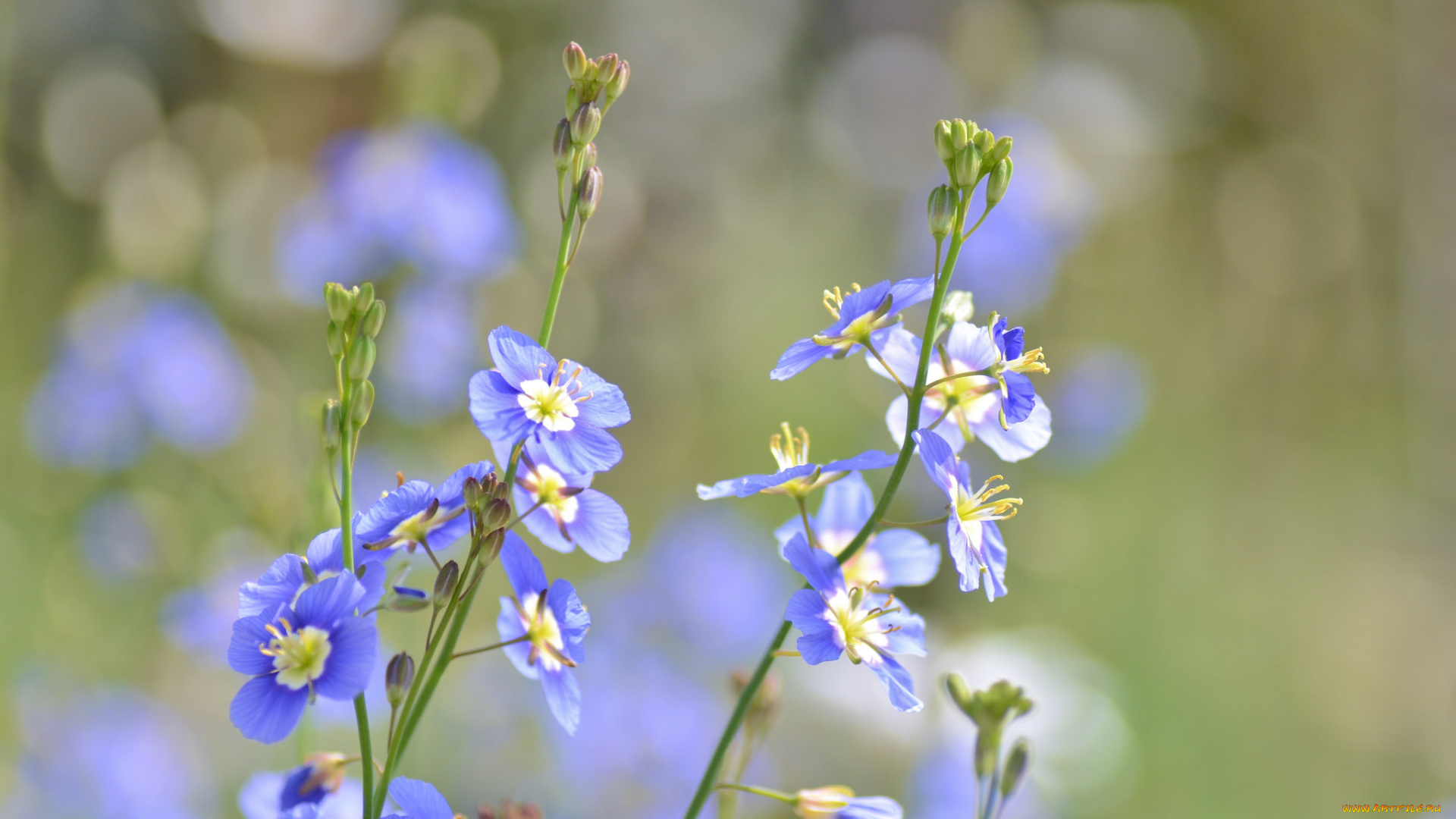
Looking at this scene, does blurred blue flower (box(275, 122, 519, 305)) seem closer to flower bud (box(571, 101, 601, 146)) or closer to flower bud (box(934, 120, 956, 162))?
flower bud (box(571, 101, 601, 146))

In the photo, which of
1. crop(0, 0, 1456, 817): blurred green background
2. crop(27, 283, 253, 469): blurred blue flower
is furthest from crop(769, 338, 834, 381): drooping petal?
crop(27, 283, 253, 469): blurred blue flower

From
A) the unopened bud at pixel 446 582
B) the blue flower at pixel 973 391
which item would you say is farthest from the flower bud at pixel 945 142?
the unopened bud at pixel 446 582

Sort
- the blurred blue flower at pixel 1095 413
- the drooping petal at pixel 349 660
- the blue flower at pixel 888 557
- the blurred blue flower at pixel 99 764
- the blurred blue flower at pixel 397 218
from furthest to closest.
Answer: the blurred blue flower at pixel 1095 413 < the blurred blue flower at pixel 397 218 < the blurred blue flower at pixel 99 764 < the blue flower at pixel 888 557 < the drooping petal at pixel 349 660

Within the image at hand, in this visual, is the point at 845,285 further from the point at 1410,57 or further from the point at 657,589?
the point at 1410,57

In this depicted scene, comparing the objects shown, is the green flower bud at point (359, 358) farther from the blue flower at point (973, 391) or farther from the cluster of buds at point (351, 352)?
the blue flower at point (973, 391)

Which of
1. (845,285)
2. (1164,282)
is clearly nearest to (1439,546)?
(1164,282)
